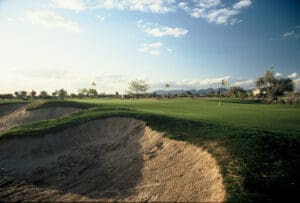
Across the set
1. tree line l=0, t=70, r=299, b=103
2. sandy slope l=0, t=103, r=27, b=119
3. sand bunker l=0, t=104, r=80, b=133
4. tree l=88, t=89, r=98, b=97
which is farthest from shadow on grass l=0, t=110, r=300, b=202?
tree l=88, t=89, r=98, b=97

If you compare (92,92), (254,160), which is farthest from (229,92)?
(254,160)

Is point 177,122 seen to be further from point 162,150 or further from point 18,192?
point 18,192

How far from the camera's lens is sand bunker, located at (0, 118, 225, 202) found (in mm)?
9496

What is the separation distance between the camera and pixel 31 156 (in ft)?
47.2

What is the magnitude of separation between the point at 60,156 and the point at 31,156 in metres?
1.79

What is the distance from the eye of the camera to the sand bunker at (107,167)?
9496 mm

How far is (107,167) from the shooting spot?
12570 mm

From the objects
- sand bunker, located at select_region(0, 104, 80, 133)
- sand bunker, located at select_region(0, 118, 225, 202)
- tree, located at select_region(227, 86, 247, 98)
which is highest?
tree, located at select_region(227, 86, 247, 98)

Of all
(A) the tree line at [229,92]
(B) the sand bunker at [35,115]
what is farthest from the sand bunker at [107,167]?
(A) the tree line at [229,92]

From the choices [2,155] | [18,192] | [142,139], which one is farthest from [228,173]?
[2,155]

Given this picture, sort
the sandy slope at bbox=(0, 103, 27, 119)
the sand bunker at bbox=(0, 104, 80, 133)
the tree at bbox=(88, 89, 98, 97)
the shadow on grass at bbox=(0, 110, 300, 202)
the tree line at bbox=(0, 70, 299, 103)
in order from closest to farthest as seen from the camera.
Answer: the shadow on grass at bbox=(0, 110, 300, 202), the sand bunker at bbox=(0, 104, 80, 133), the sandy slope at bbox=(0, 103, 27, 119), the tree line at bbox=(0, 70, 299, 103), the tree at bbox=(88, 89, 98, 97)

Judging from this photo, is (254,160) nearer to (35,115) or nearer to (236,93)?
(35,115)

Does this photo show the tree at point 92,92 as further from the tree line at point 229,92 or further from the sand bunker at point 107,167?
the sand bunker at point 107,167

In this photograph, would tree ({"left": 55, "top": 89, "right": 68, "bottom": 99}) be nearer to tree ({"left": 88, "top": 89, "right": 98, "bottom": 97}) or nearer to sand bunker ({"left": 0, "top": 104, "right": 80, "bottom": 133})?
tree ({"left": 88, "top": 89, "right": 98, "bottom": 97})
